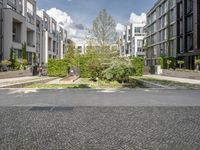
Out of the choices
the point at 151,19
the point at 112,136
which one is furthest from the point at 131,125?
the point at 151,19

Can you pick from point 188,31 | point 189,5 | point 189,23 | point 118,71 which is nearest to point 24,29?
point 188,31

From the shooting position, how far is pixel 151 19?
76.7m

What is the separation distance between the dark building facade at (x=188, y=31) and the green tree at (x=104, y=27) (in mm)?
13989

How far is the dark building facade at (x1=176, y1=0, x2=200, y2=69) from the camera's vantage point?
42.5 meters

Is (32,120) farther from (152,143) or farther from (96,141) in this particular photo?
(152,143)

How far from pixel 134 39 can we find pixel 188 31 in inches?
2228

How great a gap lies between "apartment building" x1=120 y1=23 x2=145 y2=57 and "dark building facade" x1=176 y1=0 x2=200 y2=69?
47209 millimetres

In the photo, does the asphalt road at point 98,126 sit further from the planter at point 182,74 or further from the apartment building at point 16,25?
the apartment building at point 16,25

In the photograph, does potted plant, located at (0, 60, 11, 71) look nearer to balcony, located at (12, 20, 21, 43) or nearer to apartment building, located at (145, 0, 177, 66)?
balcony, located at (12, 20, 21, 43)

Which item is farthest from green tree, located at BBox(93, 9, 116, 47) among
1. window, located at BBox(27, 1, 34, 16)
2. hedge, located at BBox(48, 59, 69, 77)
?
window, located at BBox(27, 1, 34, 16)

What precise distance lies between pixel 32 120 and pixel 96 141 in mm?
2595

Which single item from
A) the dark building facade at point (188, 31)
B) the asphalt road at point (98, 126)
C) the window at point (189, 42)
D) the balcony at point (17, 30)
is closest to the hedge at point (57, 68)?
the balcony at point (17, 30)

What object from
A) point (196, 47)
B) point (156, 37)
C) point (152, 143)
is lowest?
point (152, 143)

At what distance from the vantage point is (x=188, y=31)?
47.7 metres
